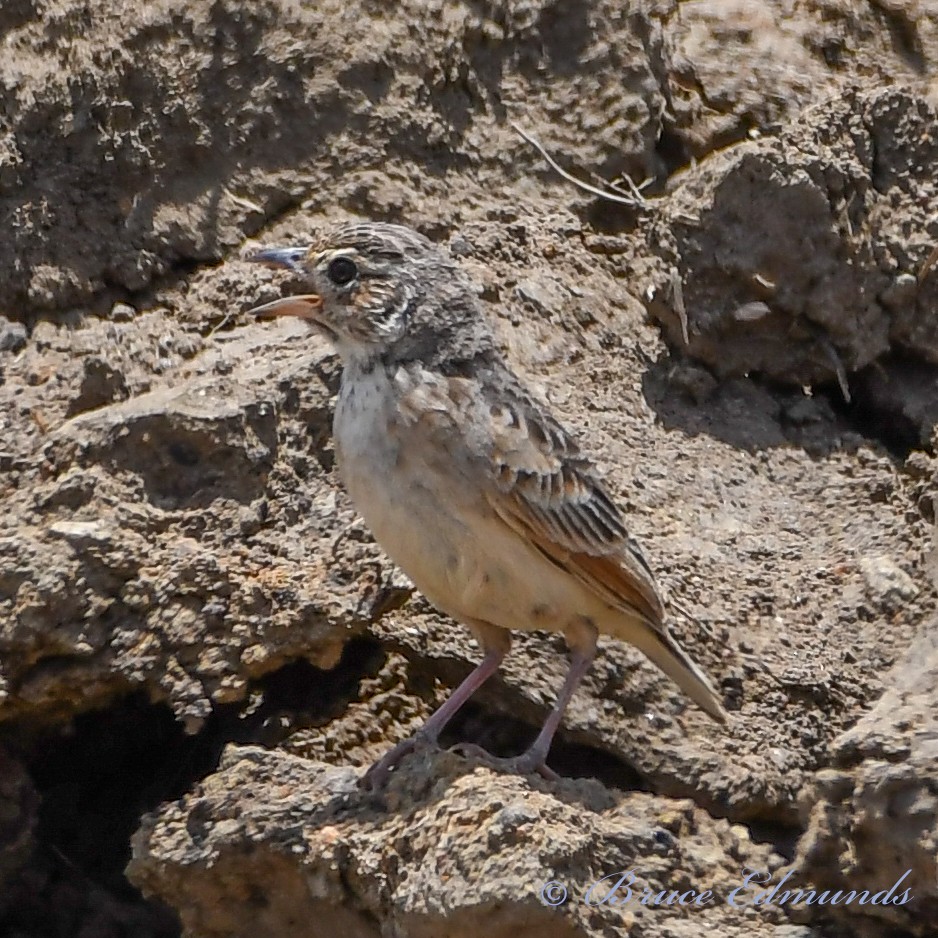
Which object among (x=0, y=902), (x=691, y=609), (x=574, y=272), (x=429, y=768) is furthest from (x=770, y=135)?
(x=0, y=902)

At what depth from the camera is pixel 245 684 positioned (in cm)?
599

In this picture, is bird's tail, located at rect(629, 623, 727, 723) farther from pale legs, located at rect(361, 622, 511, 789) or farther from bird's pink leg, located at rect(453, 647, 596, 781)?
pale legs, located at rect(361, 622, 511, 789)

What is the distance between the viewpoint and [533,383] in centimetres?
694

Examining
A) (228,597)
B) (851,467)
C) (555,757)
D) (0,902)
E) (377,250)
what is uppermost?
(377,250)

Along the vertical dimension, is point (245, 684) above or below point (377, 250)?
below

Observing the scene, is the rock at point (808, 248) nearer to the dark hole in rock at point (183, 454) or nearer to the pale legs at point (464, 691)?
the pale legs at point (464, 691)

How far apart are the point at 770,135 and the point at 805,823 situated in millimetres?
3439

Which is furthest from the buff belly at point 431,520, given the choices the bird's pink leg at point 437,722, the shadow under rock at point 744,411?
the shadow under rock at point 744,411

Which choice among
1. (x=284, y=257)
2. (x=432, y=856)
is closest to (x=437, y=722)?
(x=432, y=856)

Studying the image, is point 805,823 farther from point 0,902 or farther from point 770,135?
point 770,135

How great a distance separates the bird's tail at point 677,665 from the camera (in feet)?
19.7

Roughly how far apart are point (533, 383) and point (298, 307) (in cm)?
136

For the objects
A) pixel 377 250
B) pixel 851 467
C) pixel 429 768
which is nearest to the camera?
pixel 429 768

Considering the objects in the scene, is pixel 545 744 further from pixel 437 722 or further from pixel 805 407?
pixel 805 407
